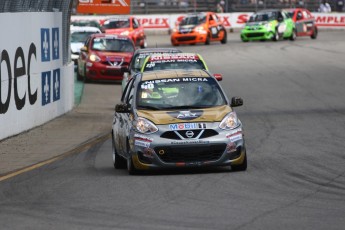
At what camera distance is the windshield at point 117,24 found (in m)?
50.7

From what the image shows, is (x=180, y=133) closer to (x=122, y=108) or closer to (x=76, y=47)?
(x=122, y=108)

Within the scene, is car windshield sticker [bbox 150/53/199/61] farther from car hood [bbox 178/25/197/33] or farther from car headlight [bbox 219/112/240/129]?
car hood [bbox 178/25/197/33]

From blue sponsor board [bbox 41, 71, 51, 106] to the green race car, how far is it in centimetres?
2919

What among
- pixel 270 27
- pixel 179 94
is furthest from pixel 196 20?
pixel 179 94

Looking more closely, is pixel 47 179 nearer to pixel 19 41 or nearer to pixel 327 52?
pixel 19 41

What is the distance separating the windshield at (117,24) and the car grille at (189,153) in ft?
A: 121

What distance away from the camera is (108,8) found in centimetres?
2947

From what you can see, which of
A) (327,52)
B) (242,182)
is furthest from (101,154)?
(327,52)

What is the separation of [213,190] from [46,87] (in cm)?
1111

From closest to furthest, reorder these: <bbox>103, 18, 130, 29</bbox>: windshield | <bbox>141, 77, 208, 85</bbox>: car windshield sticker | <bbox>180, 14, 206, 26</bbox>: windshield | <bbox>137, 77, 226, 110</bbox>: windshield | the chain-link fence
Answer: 1. <bbox>137, 77, 226, 110</bbox>: windshield
2. <bbox>141, 77, 208, 85</bbox>: car windshield sticker
3. the chain-link fence
4. <bbox>103, 18, 130, 29</bbox>: windshield
5. <bbox>180, 14, 206, 26</bbox>: windshield

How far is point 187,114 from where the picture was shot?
14188 millimetres

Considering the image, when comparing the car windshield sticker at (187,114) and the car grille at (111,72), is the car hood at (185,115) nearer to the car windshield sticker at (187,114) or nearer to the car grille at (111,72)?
the car windshield sticker at (187,114)

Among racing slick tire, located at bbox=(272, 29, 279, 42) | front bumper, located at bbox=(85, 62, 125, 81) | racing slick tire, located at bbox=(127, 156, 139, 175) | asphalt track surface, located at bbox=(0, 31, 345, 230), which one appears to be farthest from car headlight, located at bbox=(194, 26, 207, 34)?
racing slick tire, located at bbox=(127, 156, 139, 175)

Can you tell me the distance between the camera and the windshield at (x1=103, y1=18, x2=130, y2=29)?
50.7m
